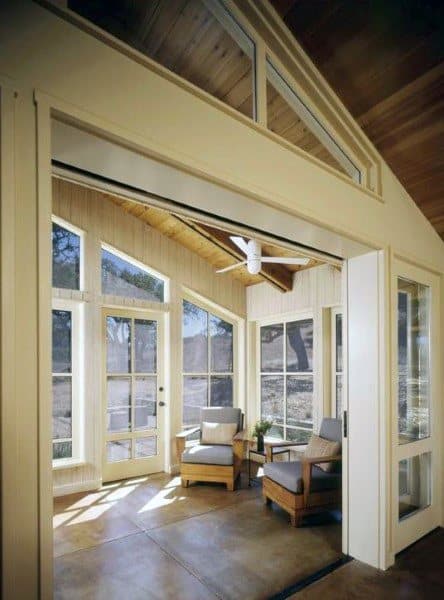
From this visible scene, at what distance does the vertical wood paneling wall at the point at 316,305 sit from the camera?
16.2ft

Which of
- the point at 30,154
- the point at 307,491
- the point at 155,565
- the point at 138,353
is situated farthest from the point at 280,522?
the point at 30,154

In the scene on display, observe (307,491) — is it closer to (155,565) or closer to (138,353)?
(155,565)

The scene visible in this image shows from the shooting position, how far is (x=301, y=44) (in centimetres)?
240

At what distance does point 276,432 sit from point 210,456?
4.75ft

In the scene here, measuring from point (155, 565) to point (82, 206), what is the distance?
3700 mm

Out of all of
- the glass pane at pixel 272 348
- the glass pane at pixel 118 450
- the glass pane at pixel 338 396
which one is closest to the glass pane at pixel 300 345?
the glass pane at pixel 272 348

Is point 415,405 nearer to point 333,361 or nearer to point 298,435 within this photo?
point 333,361

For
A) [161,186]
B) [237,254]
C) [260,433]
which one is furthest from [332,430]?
[161,186]

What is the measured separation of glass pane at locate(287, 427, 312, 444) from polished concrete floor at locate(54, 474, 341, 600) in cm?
A: 124

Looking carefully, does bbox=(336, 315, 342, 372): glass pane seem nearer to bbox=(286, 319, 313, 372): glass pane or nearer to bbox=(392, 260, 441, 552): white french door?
bbox=(286, 319, 313, 372): glass pane

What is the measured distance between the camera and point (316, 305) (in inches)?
202

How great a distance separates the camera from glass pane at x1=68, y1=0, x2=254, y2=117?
1.74m

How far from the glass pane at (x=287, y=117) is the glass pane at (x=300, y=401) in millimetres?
3381

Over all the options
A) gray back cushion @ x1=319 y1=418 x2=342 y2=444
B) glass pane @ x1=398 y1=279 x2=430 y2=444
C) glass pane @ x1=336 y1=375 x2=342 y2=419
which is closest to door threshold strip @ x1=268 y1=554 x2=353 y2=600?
glass pane @ x1=398 y1=279 x2=430 y2=444
